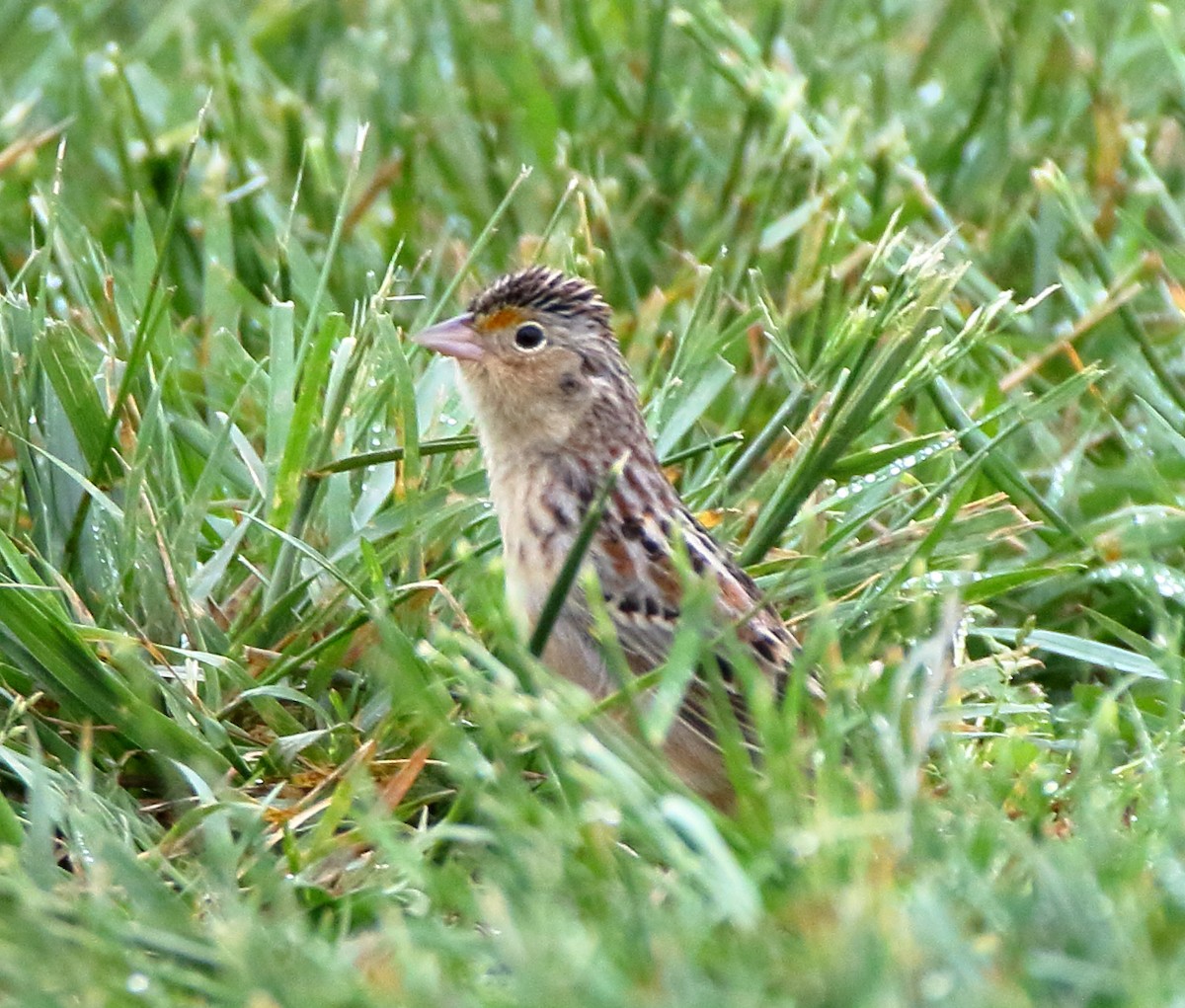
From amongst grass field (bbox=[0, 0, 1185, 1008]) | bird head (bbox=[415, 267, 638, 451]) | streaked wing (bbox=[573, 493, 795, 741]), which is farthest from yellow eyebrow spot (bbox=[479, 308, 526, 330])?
streaked wing (bbox=[573, 493, 795, 741])

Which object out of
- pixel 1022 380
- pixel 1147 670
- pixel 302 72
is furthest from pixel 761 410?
pixel 302 72

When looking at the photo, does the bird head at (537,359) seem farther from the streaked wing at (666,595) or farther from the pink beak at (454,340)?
the streaked wing at (666,595)

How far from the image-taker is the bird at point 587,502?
3518 millimetres

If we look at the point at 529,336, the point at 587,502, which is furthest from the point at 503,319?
the point at 587,502

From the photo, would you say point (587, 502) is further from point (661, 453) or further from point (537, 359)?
point (661, 453)

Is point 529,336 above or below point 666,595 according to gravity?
above

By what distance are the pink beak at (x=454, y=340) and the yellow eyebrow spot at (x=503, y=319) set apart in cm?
3

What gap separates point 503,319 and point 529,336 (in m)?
0.06

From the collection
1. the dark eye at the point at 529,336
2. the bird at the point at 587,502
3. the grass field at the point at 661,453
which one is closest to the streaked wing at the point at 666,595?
the bird at the point at 587,502

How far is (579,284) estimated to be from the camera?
13.3 ft

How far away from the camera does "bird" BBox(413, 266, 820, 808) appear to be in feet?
11.5

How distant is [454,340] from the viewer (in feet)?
13.2

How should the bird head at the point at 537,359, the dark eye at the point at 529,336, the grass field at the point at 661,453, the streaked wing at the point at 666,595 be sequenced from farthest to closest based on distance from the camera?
1. the dark eye at the point at 529,336
2. the bird head at the point at 537,359
3. the streaked wing at the point at 666,595
4. the grass field at the point at 661,453

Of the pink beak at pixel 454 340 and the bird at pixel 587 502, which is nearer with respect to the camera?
the bird at pixel 587 502
